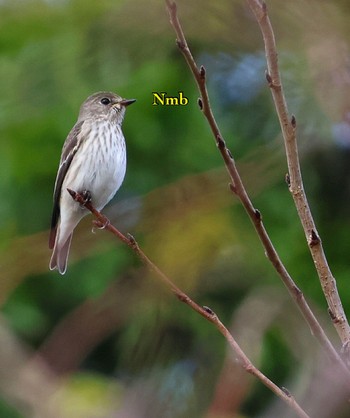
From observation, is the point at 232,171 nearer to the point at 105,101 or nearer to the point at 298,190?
the point at 298,190

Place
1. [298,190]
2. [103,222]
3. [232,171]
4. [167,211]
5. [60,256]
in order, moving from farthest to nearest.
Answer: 1. [167,211]
2. [60,256]
3. [103,222]
4. [298,190]
5. [232,171]

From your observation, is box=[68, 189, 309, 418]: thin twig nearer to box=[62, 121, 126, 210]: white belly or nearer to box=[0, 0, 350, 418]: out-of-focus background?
box=[0, 0, 350, 418]: out-of-focus background

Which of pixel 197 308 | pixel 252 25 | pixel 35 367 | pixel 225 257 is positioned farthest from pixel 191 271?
pixel 197 308

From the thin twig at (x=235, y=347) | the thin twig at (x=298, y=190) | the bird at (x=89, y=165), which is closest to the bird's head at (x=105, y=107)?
the bird at (x=89, y=165)

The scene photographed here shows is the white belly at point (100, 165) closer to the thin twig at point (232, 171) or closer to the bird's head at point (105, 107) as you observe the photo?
the bird's head at point (105, 107)

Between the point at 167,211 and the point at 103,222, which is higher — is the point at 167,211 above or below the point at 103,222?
above

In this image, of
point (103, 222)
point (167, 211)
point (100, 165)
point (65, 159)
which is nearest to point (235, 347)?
point (103, 222)

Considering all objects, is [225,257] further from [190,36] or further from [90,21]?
[190,36]
